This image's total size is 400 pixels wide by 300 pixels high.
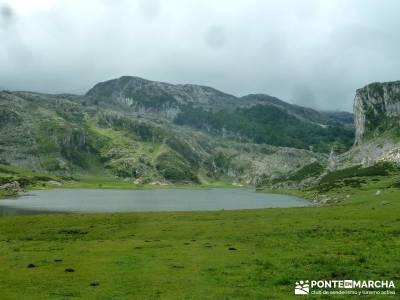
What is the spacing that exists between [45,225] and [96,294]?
189 ft

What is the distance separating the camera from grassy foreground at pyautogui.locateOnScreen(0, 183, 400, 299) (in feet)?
109

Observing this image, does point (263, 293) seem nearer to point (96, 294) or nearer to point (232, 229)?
point (96, 294)

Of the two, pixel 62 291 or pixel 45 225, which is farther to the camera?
pixel 45 225

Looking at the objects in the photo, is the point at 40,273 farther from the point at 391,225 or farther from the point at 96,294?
the point at 391,225

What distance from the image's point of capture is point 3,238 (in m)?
71.3

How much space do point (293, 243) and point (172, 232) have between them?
2355 centimetres

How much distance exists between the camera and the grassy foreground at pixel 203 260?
33.1 m

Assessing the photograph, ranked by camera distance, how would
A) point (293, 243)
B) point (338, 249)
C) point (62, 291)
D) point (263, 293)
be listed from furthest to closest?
point (293, 243) → point (338, 249) → point (62, 291) → point (263, 293)

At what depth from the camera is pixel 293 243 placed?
171 ft

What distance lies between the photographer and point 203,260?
143 feet

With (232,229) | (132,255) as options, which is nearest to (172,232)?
(232,229)

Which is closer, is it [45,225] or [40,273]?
[40,273]

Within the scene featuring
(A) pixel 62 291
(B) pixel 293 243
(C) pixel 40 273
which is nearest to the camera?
(A) pixel 62 291

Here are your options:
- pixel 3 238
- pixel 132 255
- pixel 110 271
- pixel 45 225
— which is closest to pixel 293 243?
pixel 132 255
